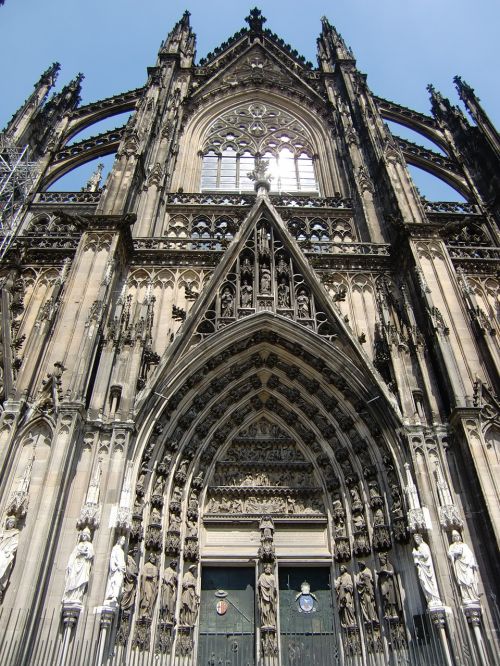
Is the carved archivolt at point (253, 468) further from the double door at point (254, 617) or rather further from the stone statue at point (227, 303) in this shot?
the stone statue at point (227, 303)

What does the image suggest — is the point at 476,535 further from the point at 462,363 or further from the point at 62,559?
the point at 62,559

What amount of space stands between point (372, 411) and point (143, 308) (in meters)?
5.18

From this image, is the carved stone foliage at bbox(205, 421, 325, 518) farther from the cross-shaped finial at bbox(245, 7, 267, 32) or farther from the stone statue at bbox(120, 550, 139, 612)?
the cross-shaped finial at bbox(245, 7, 267, 32)

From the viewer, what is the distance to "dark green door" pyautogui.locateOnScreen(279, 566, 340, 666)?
873 cm

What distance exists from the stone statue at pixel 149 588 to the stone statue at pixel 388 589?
362 centimetres

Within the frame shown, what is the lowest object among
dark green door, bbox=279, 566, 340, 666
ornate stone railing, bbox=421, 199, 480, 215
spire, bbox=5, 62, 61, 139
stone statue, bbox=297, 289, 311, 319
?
dark green door, bbox=279, 566, 340, 666

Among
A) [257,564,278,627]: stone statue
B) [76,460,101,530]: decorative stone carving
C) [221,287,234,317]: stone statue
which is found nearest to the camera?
[76,460,101,530]: decorative stone carving

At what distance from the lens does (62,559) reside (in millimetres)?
7531

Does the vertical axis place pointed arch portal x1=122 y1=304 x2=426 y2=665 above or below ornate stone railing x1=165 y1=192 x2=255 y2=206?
below

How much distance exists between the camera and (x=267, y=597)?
29.8ft

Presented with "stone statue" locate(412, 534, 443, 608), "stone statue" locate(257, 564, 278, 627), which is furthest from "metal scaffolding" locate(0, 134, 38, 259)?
"stone statue" locate(412, 534, 443, 608)

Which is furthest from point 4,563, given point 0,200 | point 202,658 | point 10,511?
point 0,200

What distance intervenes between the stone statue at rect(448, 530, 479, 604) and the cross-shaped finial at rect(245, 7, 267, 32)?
22.7 meters

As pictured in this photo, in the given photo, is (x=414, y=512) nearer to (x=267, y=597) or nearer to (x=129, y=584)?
(x=267, y=597)
